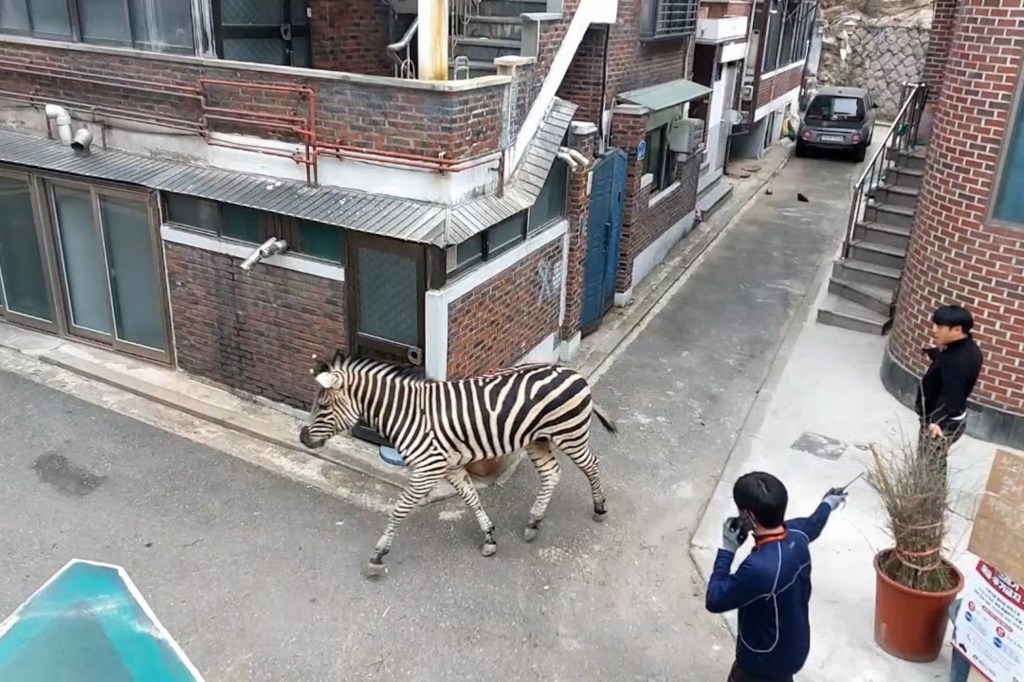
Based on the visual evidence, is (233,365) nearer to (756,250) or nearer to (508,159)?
(508,159)

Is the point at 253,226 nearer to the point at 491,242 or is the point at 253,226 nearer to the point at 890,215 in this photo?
the point at 491,242

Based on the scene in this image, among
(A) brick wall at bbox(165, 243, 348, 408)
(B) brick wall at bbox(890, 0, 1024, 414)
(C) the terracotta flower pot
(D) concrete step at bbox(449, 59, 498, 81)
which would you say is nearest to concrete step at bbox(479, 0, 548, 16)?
(D) concrete step at bbox(449, 59, 498, 81)

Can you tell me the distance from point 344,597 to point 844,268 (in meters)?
8.65

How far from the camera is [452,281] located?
283 inches

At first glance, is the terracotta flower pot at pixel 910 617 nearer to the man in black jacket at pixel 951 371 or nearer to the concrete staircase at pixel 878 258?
the man in black jacket at pixel 951 371

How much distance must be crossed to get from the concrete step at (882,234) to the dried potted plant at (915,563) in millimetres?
6858

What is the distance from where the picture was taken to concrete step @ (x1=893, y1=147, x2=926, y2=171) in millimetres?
12039

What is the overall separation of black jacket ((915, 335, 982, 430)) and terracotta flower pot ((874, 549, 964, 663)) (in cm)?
128

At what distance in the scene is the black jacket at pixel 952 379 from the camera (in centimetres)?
594

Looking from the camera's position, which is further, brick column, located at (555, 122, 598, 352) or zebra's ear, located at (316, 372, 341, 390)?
brick column, located at (555, 122, 598, 352)

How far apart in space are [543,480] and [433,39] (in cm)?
367

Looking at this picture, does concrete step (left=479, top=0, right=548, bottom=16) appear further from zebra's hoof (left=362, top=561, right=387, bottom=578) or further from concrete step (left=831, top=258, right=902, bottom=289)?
zebra's hoof (left=362, top=561, right=387, bottom=578)

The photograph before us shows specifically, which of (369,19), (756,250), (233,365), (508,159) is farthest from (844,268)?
(233,365)

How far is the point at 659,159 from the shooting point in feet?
41.8
